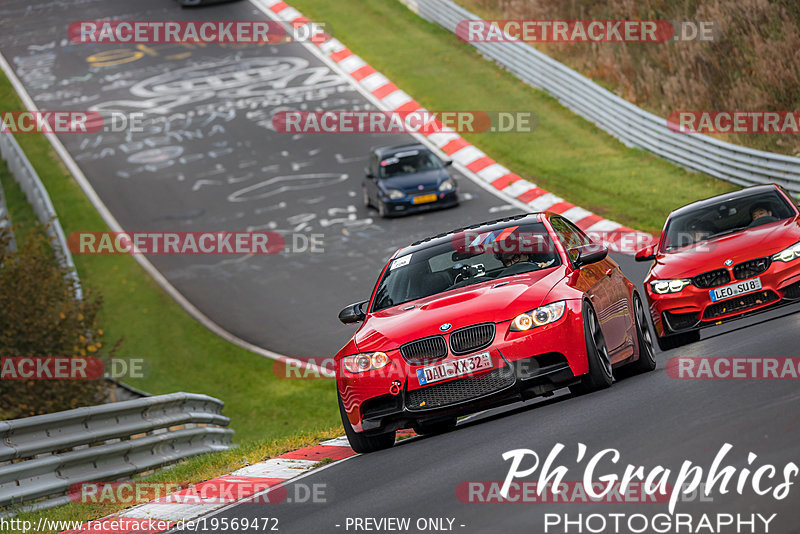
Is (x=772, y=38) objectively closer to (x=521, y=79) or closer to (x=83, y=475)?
(x=521, y=79)

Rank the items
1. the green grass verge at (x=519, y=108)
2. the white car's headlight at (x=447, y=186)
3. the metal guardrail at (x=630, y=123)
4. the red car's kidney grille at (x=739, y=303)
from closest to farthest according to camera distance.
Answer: the red car's kidney grille at (x=739, y=303), the metal guardrail at (x=630, y=123), the green grass verge at (x=519, y=108), the white car's headlight at (x=447, y=186)

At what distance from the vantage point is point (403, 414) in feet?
30.9

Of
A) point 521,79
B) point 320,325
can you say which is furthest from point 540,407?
point 521,79

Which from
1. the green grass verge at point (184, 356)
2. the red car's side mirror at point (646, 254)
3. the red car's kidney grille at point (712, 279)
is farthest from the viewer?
the green grass verge at point (184, 356)

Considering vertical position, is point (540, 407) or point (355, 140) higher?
point (540, 407)

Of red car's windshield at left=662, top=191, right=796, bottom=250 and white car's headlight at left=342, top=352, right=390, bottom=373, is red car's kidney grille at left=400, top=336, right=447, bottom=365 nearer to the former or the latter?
white car's headlight at left=342, top=352, right=390, bottom=373

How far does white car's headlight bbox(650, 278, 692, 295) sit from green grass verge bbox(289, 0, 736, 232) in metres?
11.2

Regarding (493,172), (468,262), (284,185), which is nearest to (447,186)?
(493,172)

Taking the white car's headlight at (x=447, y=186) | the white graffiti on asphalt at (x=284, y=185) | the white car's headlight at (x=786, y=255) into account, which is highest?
the white car's headlight at (x=786, y=255)

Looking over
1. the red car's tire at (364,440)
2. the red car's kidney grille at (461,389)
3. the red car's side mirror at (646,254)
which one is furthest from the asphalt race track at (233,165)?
the red car's kidney grille at (461,389)

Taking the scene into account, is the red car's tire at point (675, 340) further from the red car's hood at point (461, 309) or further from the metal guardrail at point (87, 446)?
the metal guardrail at point (87, 446)

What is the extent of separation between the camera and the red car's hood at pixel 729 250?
1273 cm

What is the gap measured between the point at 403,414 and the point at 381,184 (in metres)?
19.1

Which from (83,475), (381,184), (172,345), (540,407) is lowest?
(172,345)
